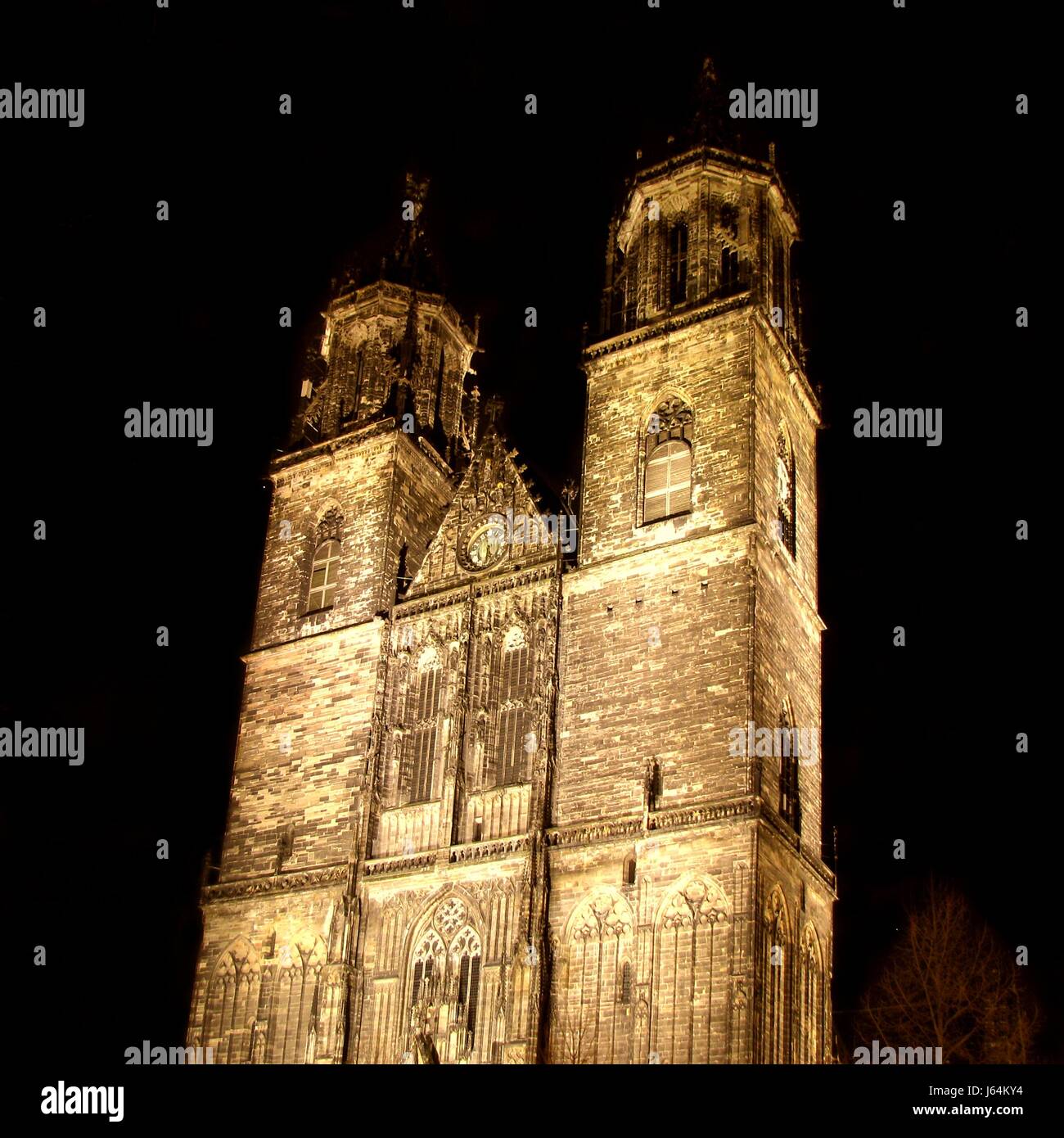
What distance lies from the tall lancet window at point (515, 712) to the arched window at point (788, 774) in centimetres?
→ 527

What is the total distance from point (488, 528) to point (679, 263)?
8307 millimetres

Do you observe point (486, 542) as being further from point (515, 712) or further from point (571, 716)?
point (571, 716)

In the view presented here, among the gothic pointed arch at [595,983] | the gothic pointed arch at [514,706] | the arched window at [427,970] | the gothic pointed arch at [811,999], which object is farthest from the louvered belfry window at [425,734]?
the gothic pointed arch at [811,999]

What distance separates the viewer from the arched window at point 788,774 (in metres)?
32.4

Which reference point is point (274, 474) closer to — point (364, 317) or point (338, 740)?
point (364, 317)

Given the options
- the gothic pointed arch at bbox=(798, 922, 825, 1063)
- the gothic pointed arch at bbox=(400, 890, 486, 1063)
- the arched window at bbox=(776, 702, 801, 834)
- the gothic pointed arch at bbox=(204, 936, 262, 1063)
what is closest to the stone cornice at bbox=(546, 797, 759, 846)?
the arched window at bbox=(776, 702, 801, 834)

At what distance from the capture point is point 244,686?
39219 mm

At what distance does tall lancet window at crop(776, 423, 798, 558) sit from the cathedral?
0.53ft

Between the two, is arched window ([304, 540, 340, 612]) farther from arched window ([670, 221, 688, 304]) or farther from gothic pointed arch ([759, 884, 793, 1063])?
gothic pointed arch ([759, 884, 793, 1063])

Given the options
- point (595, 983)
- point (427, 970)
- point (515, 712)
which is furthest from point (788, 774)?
point (427, 970)

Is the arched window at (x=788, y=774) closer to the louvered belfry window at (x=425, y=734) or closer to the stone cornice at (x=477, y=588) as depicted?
the stone cornice at (x=477, y=588)

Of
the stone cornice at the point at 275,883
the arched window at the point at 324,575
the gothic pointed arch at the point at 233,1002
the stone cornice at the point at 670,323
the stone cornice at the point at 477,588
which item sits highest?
the stone cornice at the point at 670,323

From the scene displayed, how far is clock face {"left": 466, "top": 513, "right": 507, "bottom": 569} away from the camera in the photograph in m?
37.0
